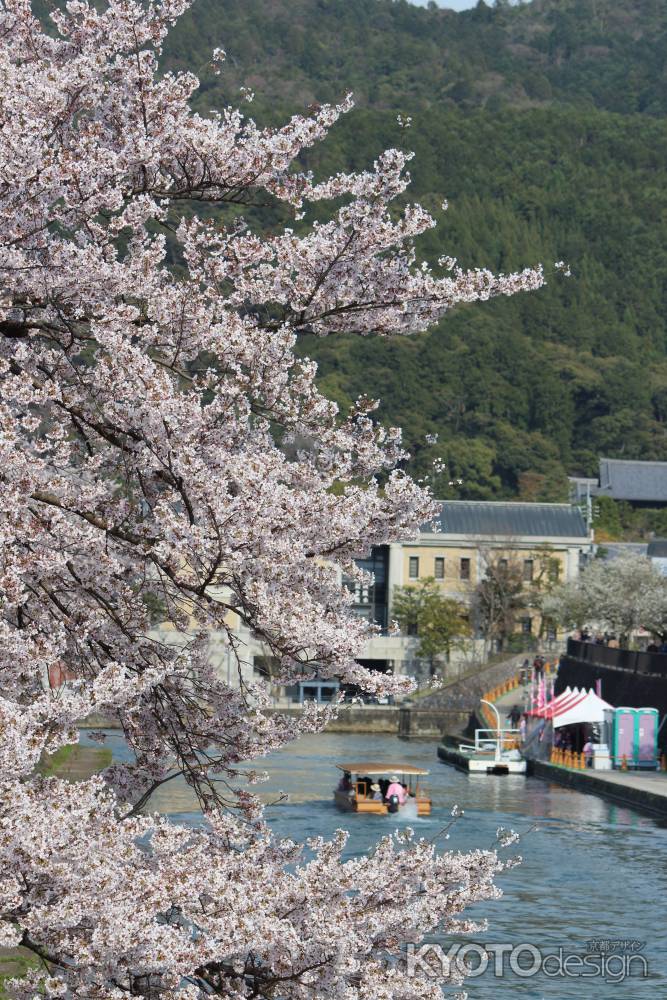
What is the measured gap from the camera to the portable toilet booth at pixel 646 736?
2127 inches

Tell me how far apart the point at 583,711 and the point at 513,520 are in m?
54.4

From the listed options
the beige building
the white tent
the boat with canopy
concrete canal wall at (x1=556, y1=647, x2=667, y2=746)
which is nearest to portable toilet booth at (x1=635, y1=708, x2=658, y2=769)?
concrete canal wall at (x1=556, y1=647, x2=667, y2=746)

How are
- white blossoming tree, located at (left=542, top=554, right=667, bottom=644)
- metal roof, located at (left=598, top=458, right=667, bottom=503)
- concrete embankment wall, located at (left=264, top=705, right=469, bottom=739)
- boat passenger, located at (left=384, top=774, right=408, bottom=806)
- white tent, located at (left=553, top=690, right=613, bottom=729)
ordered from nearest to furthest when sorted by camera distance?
boat passenger, located at (left=384, top=774, right=408, bottom=806), white tent, located at (left=553, top=690, right=613, bottom=729), concrete embankment wall, located at (left=264, top=705, right=469, bottom=739), white blossoming tree, located at (left=542, top=554, right=667, bottom=644), metal roof, located at (left=598, top=458, right=667, bottom=503)

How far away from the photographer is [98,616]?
32.0 ft

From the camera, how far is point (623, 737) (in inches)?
2158

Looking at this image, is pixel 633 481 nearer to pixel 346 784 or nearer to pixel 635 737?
pixel 635 737

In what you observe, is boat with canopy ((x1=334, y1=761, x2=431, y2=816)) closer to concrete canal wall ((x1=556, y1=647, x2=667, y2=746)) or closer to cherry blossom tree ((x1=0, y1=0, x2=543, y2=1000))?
concrete canal wall ((x1=556, y1=647, x2=667, y2=746))

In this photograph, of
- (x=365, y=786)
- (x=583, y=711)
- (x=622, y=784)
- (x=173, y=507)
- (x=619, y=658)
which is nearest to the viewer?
(x=173, y=507)

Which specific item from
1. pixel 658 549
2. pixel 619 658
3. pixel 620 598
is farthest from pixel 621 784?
pixel 658 549

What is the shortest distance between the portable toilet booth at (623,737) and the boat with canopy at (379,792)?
7231mm

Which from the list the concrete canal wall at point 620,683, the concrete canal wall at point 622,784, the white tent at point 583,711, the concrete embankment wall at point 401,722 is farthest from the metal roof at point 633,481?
the white tent at point 583,711

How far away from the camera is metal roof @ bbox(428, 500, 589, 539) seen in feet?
358

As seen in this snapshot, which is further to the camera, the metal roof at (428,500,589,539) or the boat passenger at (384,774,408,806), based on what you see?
the metal roof at (428,500,589,539)

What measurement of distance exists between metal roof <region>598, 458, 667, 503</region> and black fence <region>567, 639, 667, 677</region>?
62401mm
